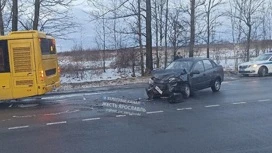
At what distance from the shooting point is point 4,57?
1387cm

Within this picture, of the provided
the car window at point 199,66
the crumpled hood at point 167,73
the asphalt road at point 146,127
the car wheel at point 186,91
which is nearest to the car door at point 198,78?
the car window at point 199,66

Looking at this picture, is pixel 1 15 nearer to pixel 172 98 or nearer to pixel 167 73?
pixel 167 73

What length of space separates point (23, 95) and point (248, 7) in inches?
1030

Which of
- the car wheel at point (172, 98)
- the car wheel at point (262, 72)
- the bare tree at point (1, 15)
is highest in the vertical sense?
the bare tree at point (1, 15)

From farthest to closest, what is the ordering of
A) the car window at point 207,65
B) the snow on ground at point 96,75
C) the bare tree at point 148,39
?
the snow on ground at point 96,75
the bare tree at point 148,39
the car window at point 207,65

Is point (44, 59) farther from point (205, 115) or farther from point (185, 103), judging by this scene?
point (205, 115)

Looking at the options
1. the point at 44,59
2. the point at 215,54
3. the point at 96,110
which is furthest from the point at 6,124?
the point at 215,54

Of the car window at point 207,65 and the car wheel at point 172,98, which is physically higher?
the car window at point 207,65

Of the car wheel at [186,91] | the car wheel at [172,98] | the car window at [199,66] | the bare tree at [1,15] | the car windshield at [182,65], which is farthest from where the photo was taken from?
the bare tree at [1,15]

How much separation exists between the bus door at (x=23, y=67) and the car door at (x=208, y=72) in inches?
279

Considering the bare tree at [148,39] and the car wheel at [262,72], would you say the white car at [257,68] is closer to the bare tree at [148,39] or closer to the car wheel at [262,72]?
the car wheel at [262,72]

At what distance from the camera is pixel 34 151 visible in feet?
23.4

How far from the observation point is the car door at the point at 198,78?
15086mm

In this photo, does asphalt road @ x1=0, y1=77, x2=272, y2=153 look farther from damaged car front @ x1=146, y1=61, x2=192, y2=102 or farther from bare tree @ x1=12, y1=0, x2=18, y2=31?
bare tree @ x1=12, y1=0, x2=18, y2=31
